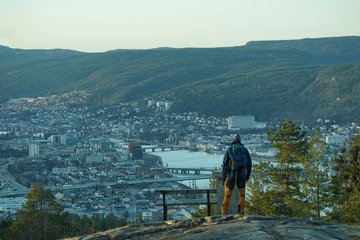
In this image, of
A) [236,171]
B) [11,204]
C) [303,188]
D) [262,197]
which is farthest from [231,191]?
[11,204]

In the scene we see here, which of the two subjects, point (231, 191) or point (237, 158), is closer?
point (237, 158)

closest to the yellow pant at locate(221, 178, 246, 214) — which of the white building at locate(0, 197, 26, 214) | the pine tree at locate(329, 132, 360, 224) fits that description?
the pine tree at locate(329, 132, 360, 224)

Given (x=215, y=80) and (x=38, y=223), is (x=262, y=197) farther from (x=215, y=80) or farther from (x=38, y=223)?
(x=215, y=80)

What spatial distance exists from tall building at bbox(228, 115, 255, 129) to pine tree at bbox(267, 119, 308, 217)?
232 feet

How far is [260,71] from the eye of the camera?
384ft

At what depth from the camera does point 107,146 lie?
68.2 metres

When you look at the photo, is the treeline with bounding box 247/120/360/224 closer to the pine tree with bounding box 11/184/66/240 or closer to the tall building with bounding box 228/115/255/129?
the pine tree with bounding box 11/184/66/240

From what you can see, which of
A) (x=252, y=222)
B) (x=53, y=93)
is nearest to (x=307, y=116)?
(x=53, y=93)

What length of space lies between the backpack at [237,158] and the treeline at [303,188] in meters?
4.97

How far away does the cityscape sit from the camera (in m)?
35.6

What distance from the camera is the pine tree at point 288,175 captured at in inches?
503

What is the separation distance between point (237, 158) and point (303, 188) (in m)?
5.63

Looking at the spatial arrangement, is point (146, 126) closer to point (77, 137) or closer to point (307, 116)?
point (77, 137)

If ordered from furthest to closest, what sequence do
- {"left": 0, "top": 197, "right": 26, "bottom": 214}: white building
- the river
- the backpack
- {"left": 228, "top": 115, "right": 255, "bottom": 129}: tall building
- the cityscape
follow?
{"left": 228, "top": 115, "right": 255, "bottom": 129}: tall building
the river
the cityscape
{"left": 0, "top": 197, "right": 26, "bottom": 214}: white building
the backpack
